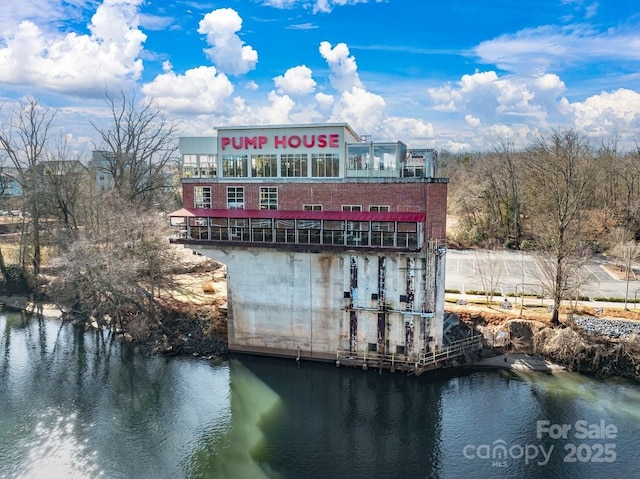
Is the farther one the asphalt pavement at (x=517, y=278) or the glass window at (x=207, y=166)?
the asphalt pavement at (x=517, y=278)

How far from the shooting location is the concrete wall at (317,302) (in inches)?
1244

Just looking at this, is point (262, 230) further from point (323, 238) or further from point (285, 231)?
point (323, 238)

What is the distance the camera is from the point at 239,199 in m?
35.0

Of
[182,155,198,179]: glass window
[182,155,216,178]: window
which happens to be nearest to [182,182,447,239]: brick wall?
[182,155,216,178]: window

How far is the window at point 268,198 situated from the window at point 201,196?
419 cm

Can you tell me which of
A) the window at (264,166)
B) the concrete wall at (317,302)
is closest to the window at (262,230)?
the concrete wall at (317,302)

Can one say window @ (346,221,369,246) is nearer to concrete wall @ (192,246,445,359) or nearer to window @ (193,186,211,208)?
concrete wall @ (192,246,445,359)

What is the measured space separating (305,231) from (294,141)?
20.5ft

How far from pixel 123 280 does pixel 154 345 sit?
17.4 ft

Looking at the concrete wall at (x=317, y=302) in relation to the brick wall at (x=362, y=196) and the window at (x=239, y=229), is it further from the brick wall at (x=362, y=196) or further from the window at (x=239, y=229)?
the brick wall at (x=362, y=196)

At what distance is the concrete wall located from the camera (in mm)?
31594

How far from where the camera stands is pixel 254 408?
28172 mm

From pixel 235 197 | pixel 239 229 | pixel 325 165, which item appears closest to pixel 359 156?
pixel 325 165

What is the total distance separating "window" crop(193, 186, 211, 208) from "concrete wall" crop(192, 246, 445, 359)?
11.5ft
